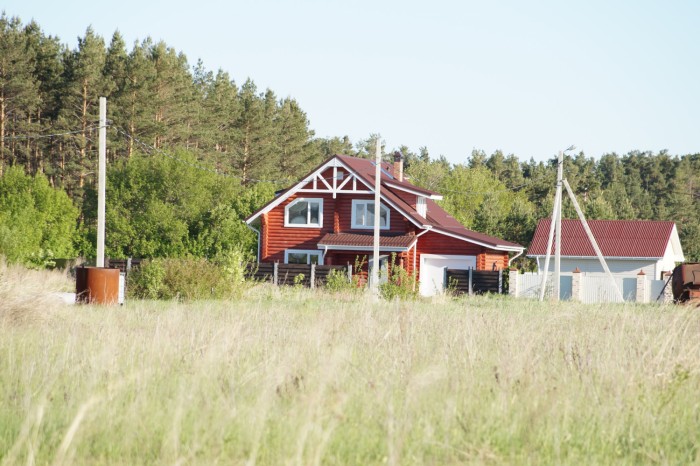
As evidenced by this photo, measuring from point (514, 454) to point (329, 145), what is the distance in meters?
97.4

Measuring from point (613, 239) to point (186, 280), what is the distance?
1138 inches

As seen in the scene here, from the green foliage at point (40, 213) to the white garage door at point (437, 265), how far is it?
17294mm

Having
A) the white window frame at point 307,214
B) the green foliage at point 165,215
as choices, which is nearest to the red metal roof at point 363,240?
the white window frame at point 307,214

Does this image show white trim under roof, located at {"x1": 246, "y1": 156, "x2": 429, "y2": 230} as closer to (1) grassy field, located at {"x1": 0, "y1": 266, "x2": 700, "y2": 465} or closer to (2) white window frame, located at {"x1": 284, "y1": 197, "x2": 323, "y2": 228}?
(2) white window frame, located at {"x1": 284, "y1": 197, "x2": 323, "y2": 228}

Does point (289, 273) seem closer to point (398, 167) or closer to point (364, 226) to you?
point (364, 226)

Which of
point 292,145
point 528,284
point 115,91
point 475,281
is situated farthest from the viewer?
point 292,145

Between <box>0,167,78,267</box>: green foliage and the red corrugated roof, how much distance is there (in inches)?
926

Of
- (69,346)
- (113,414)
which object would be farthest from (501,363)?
(69,346)

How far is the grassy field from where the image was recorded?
20.8ft

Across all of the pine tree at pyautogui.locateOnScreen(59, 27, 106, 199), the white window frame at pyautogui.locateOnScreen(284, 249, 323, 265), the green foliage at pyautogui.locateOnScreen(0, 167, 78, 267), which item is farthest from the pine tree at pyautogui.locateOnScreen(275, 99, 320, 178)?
the white window frame at pyautogui.locateOnScreen(284, 249, 323, 265)

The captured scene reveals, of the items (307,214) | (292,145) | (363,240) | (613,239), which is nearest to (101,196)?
(363,240)

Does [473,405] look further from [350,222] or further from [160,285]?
[350,222]

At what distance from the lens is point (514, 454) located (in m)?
6.43

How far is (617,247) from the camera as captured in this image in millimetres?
47781
